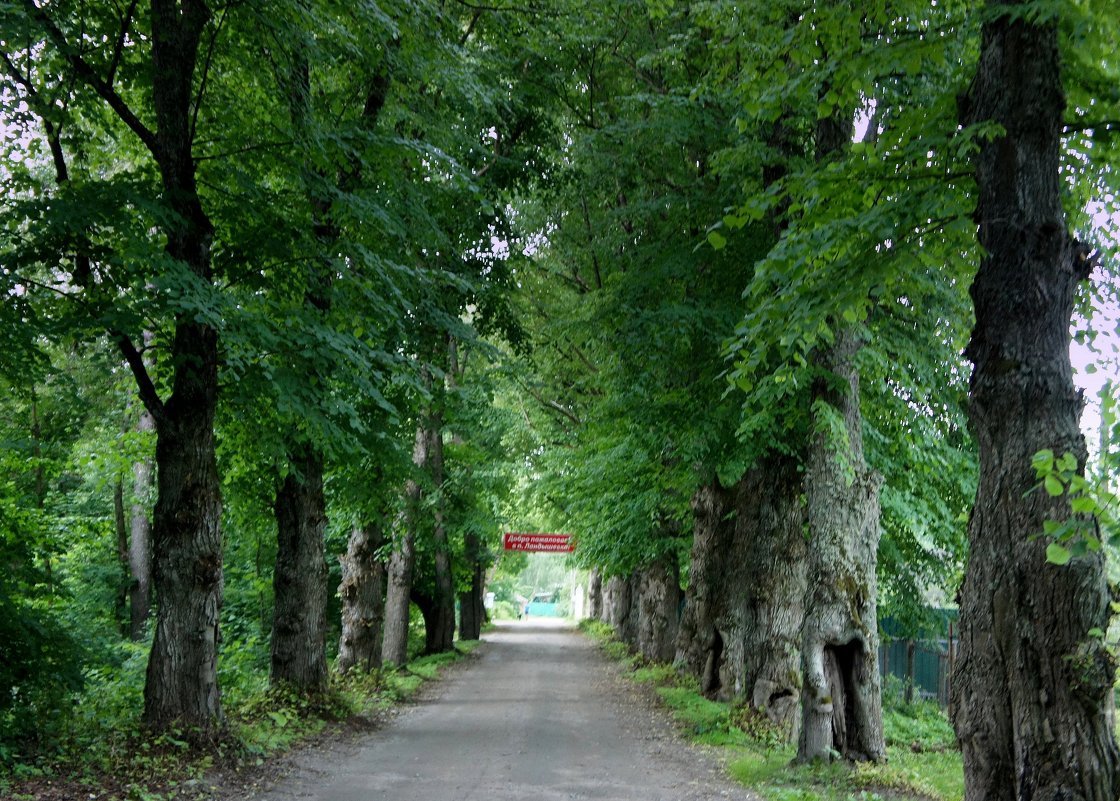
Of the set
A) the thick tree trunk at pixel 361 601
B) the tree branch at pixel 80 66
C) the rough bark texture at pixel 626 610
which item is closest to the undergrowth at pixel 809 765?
the thick tree trunk at pixel 361 601

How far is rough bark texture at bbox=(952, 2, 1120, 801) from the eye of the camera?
5.29m

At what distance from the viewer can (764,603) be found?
48.9 feet

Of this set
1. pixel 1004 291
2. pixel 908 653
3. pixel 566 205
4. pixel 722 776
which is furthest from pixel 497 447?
pixel 1004 291

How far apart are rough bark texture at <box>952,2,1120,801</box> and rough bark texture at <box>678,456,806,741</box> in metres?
8.24

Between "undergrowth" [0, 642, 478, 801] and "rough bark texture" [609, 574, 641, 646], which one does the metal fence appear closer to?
"rough bark texture" [609, 574, 641, 646]

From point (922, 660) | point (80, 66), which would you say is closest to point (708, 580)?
point (922, 660)

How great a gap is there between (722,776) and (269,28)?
9.33 meters

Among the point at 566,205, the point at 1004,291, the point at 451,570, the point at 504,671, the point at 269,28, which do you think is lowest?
the point at 504,671

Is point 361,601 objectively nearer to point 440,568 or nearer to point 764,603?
point 764,603

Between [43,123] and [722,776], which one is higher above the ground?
[43,123]

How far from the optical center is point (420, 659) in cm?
2834

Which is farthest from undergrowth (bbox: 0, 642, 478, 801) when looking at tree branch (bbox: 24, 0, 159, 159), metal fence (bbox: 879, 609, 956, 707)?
metal fence (bbox: 879, 609, 956, 707)

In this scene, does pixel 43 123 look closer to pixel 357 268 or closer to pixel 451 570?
pixel 357 268

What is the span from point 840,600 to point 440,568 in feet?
64.4
